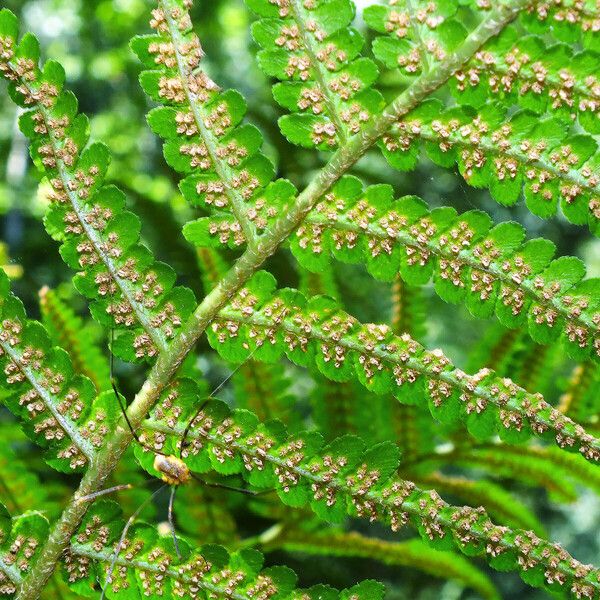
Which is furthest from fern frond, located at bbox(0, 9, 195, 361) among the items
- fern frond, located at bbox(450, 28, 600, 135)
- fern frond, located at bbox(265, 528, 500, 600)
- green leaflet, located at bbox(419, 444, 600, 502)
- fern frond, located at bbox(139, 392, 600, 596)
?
green leaflet, located at bbox(419, 444, 600, 502)

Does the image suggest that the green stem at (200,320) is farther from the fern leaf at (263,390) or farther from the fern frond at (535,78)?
the fern leaf at (263,390)

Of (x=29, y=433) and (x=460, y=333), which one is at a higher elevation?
(x=29, y=433)

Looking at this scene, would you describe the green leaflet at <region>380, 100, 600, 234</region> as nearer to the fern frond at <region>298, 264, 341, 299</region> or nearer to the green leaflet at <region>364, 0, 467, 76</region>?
the green leaflet at <region>364, 0, 467, 76</region>

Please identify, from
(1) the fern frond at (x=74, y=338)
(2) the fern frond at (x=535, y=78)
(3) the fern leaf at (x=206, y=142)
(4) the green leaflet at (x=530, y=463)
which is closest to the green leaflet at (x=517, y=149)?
(2) the fern frond at (x=535, y=78)

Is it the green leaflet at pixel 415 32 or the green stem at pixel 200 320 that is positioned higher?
the green leaflet at pixel 415 32

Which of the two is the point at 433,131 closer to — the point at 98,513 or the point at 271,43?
the point at 271,43

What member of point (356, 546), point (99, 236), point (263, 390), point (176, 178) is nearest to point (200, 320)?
point (99, 236)

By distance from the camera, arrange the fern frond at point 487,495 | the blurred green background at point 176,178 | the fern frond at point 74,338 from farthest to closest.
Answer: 1. the blurred green background at point 176,178
2. the fern frond at point 487,495
3. the fern frond at point 74,338

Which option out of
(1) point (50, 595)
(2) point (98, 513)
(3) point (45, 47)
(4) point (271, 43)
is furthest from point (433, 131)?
(3) point (45, 47)
